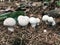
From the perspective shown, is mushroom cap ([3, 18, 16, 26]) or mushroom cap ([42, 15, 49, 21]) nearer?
mushroom cap ([3, 18, 16, 26])

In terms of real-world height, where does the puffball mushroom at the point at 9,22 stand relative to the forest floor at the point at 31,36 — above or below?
above

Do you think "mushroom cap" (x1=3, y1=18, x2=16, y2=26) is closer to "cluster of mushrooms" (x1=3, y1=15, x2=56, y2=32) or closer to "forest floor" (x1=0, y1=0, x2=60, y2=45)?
"cluster of mushrooms" (x1=3, y1=15, x2=56, y2=32)

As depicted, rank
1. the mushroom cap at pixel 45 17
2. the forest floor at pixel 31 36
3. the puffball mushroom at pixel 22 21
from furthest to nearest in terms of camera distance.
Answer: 1. the mushroom cap at pixel 45 17
2. the puffball mushroom at pixel 22 21
3. the forest floor at pixel 31 36

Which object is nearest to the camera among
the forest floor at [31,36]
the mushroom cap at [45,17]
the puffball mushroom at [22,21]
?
the forest floor at [31,36]

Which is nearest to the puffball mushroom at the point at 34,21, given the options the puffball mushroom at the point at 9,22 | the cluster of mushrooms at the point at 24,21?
the cluster of mushrooms at the point at 24,21

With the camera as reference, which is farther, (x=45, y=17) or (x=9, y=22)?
(x=45, y=17)

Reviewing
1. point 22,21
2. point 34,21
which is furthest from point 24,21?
point 34,21

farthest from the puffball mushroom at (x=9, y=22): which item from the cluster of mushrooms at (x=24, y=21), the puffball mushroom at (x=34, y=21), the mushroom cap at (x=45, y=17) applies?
the mushroom cap at (x=45, y=17)

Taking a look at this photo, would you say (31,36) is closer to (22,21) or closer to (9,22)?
(22,21)

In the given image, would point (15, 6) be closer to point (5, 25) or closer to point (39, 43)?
point (5, 25)

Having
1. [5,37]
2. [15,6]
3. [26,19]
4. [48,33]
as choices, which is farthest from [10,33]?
[15,6]

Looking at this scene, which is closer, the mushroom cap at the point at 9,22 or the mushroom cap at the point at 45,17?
the mushroom cap at the point at 9,22

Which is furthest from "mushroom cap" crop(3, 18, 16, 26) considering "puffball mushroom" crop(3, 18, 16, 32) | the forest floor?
the forest floor

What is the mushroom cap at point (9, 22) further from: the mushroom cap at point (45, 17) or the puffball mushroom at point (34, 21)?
the mushroom cap at point (45, 17)
